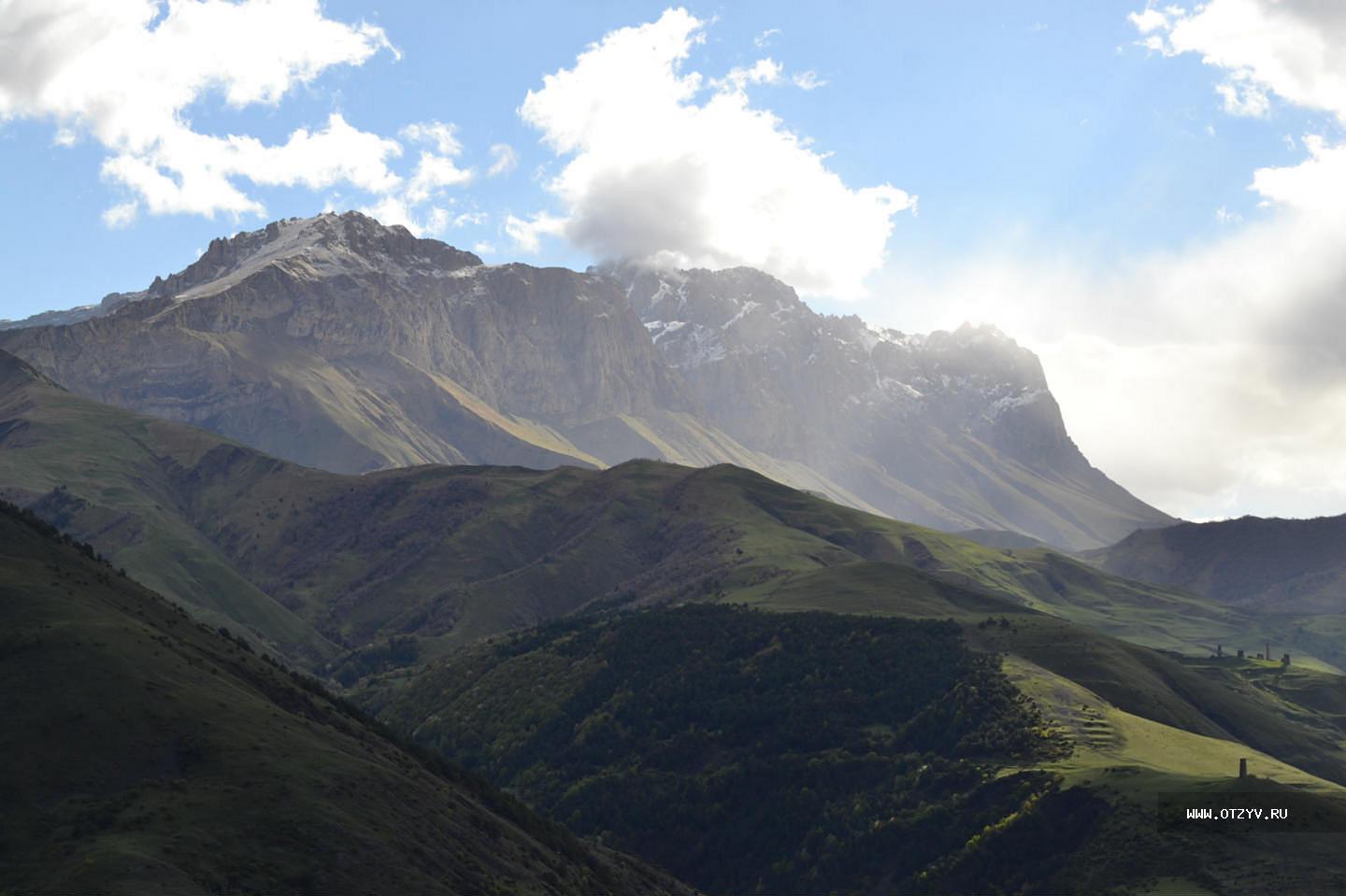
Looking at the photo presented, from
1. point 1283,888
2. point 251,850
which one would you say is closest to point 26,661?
point 251,850

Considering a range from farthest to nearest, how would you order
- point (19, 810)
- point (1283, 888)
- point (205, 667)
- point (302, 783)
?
point (1283, 888) < point (205, 667) < point (302, 783) < point (19, 810)

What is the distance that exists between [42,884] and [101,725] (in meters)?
32.7

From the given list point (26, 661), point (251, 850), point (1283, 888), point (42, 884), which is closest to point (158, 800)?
point (251, 850)

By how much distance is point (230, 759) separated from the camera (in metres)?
153

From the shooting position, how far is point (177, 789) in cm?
14362

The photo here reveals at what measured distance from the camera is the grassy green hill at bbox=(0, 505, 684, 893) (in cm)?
12938

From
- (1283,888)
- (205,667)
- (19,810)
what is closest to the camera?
(19,810)

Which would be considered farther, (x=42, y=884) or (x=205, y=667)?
(x=205, y=667)

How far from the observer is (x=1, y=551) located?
19400 cm

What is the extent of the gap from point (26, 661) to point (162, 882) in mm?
49099

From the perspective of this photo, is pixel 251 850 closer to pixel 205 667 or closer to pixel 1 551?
pixel 205 667

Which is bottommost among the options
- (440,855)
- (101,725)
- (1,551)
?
(440,855)

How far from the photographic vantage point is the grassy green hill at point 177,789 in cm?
12938

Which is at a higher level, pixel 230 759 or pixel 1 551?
pixel 1 551
